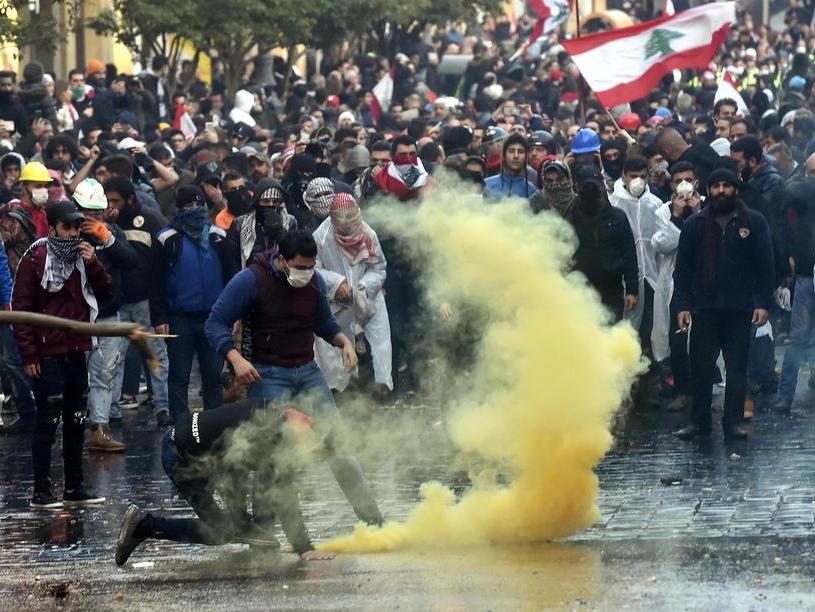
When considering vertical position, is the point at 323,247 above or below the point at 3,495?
above

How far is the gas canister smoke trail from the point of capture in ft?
30.6

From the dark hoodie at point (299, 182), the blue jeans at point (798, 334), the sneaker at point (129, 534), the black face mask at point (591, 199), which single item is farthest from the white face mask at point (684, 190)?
the sneaker at point (129, 534)

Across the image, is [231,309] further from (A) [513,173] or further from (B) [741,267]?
(A) [513,173]

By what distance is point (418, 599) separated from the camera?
787cm

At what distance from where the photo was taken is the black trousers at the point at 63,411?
11.4 m

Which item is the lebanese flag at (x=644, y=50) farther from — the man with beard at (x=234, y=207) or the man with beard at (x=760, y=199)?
the man with beard at (x=234, y=207)

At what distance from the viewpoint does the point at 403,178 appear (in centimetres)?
1400

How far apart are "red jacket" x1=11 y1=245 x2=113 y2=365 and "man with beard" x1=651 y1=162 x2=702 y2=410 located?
15.4 ft

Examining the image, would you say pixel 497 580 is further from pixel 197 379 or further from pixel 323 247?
pixel 197 379

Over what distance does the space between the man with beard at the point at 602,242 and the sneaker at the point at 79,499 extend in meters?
4.09

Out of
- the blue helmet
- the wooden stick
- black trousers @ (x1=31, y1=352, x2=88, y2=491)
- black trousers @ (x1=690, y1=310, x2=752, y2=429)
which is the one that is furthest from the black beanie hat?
the wooden stick

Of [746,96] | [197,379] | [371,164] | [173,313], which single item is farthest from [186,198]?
[746,96]

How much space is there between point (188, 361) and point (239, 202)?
145 centimetres

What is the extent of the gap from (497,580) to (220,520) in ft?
5.51
